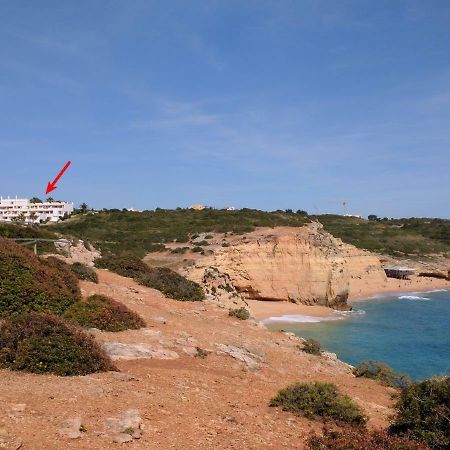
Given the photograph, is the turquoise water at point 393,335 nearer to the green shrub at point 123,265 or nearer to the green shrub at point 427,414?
the green shrub at point 123,265

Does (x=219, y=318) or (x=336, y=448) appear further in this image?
(x=219, y=318)

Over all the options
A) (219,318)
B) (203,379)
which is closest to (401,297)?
(219,318)

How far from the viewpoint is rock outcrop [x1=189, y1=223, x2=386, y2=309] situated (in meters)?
39.7

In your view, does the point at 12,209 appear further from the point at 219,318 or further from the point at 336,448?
the point at 336,448

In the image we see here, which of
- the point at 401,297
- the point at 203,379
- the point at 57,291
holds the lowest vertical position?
the point at 401,297

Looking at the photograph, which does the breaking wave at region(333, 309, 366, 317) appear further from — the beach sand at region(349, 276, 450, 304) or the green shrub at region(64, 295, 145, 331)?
the green shrub at region(64, 295, 145, 331)

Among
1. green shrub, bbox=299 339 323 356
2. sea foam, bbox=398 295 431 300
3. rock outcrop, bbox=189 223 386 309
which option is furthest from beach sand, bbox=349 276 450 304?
green shrub, bbox=299 339 323 356

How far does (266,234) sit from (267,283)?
15.5 ft

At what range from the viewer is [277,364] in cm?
1395

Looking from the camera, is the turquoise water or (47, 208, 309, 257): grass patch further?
(47, 208, 309, 257): grass patch

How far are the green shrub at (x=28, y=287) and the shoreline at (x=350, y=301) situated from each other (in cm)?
1734

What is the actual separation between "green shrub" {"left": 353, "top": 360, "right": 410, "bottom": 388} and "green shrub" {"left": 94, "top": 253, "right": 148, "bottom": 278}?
12.3m

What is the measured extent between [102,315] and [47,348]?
4.39 metres

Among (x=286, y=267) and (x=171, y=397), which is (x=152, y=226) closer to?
(x=286, y=267)
